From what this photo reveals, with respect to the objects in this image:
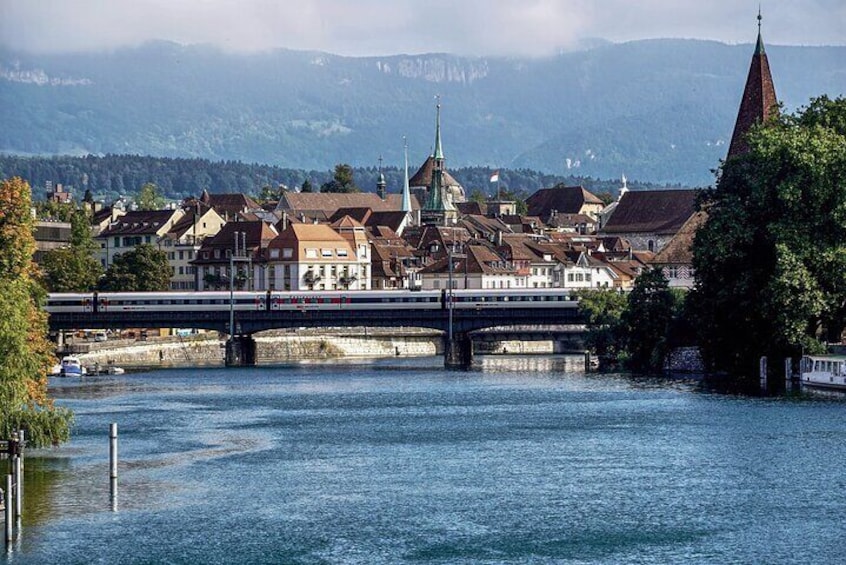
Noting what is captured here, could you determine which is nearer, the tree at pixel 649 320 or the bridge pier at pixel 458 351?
the tree at pixel 649 320

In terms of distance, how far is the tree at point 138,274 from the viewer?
6191 inches

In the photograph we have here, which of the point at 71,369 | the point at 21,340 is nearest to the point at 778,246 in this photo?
the point at 21,340

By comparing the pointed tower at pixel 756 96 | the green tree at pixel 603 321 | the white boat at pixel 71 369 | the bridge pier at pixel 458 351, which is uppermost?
the pointed tower at pixel 756 96

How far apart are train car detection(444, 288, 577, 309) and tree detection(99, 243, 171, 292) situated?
36.6m

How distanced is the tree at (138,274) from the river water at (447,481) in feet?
229

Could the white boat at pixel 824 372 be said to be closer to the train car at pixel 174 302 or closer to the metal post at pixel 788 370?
the metal post at pixel 788 370

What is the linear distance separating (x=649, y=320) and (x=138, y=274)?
208 ft

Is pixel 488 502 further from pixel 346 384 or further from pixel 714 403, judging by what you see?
pixel 346 384

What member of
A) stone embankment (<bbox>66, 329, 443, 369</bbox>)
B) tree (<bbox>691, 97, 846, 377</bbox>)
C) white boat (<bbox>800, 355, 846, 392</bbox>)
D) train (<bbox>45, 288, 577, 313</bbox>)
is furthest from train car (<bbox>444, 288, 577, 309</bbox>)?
white boat (<bbox>800, 355, 846, 392</bbox>)

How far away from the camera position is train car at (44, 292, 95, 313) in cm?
13050

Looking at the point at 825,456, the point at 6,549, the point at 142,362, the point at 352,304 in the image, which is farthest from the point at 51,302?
the point at 6,549

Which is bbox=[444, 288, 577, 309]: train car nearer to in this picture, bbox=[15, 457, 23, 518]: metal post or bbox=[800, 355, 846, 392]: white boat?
bbox=[800, 355, 846, 392]: white boat

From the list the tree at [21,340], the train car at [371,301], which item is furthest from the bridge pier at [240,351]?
the tree at [21,340]

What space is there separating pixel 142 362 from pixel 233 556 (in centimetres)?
8813
